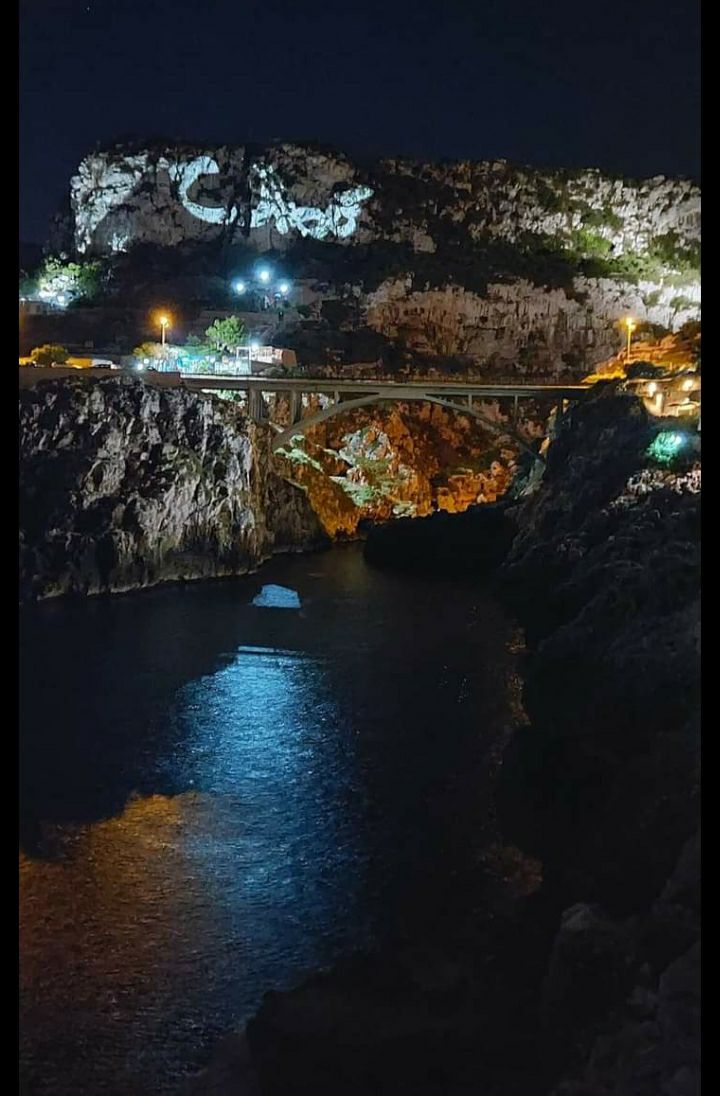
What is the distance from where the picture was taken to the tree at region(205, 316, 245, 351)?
2425 inches

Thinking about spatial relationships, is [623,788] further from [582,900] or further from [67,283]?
[67,283]

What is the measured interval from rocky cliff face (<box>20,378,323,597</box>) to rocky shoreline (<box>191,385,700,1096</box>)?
73.5 feet

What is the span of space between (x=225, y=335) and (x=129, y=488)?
24.9 meters

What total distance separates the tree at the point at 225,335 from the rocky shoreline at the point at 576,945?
152 ft

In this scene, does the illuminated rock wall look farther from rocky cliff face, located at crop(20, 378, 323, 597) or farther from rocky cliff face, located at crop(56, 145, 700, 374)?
rocky cliff face, located at crop(20, 378, 323, 597)

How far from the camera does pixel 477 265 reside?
253 feet

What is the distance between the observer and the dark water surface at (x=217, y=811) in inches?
453

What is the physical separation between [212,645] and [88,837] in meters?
13.3

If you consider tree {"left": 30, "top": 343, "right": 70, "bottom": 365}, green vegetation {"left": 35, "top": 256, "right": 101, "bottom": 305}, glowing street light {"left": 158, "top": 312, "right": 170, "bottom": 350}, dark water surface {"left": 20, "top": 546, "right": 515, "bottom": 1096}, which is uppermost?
green vegetation {"left": 35, "top": 256, "right": 101, "bottom": 305}

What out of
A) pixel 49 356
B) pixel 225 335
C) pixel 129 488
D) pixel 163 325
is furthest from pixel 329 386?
pixel 225 335

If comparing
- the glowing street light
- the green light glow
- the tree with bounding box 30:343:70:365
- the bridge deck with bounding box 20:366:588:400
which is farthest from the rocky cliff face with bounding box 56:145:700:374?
the green light glow

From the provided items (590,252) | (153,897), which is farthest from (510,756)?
(590,252)

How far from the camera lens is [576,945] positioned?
10422 millimetres

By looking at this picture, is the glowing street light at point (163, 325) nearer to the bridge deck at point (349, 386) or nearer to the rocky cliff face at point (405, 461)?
the bridge deck at point (349, 386)
